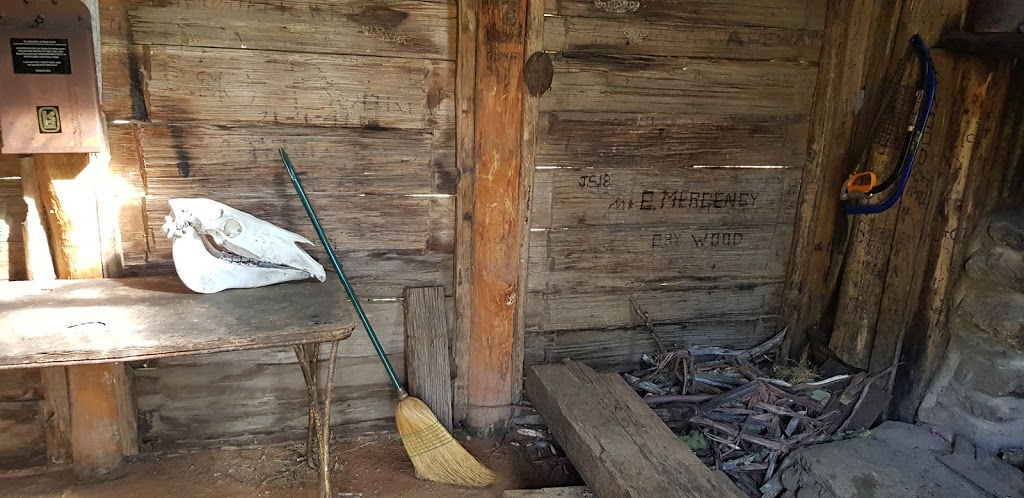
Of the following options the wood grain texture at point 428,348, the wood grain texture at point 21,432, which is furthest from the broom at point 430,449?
the wood grain texture at point 21,432

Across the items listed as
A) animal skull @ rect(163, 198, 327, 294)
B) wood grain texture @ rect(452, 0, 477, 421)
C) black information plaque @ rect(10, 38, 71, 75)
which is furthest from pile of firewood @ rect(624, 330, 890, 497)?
black information plaque @ rect(10, 38, 71, 75)

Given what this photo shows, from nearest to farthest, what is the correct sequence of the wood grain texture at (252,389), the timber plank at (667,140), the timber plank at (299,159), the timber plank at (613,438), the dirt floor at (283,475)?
the timber plank at (613,438) → the timber plank at (299,159) → the dirt floor at (283,475) → the wood grain texture at (252,389) → the timber plank at (667,140)

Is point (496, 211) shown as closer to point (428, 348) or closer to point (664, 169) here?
point (428, 348)

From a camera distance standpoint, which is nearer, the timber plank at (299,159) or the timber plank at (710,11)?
the timber plank at (299,159)

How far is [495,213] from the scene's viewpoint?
2.70 m

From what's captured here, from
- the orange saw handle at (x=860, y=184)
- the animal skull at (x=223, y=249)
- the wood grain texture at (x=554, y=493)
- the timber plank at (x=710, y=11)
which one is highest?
the timber plank at (x=710, y=11)

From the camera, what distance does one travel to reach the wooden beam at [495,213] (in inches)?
101

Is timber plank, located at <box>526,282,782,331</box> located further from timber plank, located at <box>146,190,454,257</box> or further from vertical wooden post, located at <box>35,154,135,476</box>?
vertical wooden post, located at <box>35,154,135,476</box>

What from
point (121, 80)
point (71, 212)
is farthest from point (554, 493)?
point (121, 80)

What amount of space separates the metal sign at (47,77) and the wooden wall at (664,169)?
5.20 ft

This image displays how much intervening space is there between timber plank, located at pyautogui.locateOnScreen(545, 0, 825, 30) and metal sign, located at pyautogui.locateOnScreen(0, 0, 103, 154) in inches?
64.1

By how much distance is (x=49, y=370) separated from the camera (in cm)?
248

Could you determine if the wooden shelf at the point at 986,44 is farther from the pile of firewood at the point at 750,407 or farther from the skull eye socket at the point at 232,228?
the skull eye socket at the point at 232,228

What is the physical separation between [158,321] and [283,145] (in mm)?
836
